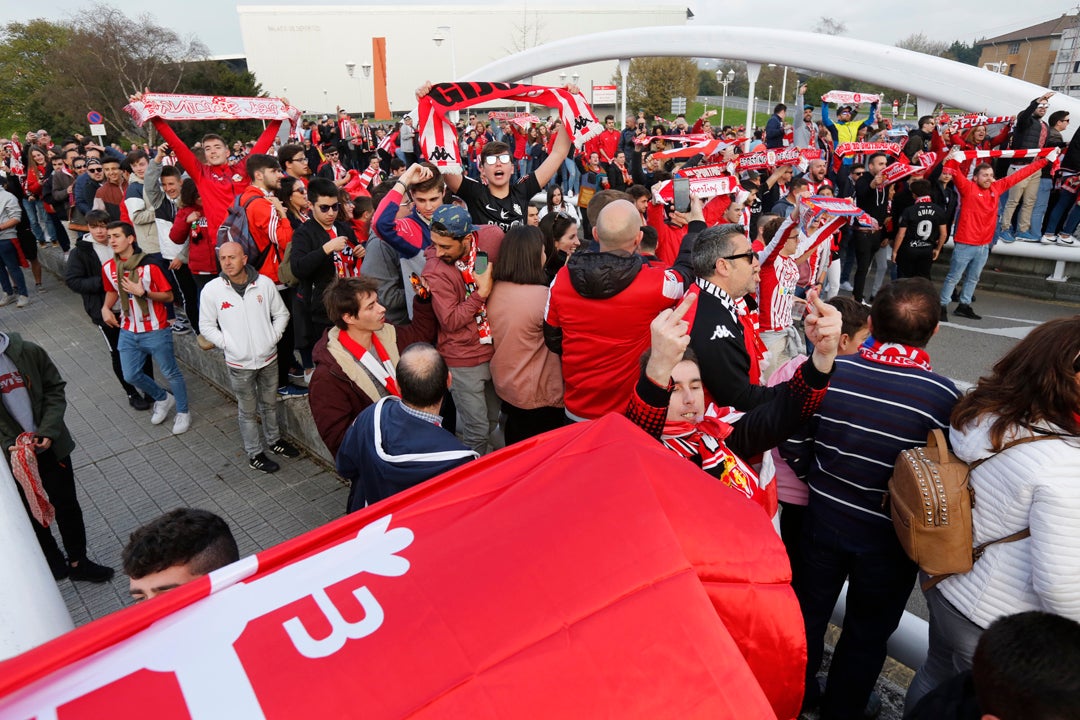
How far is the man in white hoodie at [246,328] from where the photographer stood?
462cm

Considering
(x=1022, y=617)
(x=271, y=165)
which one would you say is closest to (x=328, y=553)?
(x=1022, y=617)

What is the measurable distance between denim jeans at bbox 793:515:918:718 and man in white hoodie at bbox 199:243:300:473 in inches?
152

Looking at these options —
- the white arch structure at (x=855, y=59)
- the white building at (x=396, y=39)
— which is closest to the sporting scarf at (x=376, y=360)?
the white arch structure at (x=855, y=59)

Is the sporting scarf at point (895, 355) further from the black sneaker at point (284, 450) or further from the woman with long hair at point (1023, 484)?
the black sneaker at point (284, 450)

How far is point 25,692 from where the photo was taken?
3.22ft

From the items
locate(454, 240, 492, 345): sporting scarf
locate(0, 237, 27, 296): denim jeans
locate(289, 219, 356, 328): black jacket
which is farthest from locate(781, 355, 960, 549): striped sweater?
locate(0, 237, 27, 296): denim jeans

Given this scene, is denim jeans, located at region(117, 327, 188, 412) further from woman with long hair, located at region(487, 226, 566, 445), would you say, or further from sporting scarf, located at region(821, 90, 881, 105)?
sporting scarf, located at region(821, 90, 881, 105)

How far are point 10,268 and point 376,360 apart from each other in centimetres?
940

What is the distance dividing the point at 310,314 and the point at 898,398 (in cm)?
440

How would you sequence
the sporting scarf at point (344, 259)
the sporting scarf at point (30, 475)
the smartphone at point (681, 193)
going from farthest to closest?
the smartphone at point (681, 193), the sporting scarf at point (344, 259), the sporting scarf at point (30, 475)

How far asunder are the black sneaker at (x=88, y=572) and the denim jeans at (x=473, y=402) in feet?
7.57

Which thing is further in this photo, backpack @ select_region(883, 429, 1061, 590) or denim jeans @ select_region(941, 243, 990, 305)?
denim jeans @ select_region(941, 243, 990, 305)

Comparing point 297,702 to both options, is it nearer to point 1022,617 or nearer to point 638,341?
point 1022,617

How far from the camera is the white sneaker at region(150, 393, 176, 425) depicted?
19.2 ft
